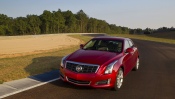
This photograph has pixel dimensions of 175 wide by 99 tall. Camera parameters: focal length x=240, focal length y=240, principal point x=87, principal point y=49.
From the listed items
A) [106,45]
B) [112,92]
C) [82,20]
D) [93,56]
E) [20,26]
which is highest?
[82,20]

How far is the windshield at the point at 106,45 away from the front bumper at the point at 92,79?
1.53m

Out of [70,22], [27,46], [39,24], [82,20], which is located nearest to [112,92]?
[27,46]

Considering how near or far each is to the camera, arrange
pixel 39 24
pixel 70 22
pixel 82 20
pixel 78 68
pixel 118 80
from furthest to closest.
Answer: pixel 82 20, pixel 70 22, pixel 39 24, pixel 118 80, pixel 78 68

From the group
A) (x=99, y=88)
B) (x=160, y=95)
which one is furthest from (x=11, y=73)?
(x=160, y=95)

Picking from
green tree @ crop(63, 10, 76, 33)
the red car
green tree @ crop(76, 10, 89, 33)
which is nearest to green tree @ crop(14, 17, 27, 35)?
green tree @ crop(63, 10, 76, 33)

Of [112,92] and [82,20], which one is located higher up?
[82,20]

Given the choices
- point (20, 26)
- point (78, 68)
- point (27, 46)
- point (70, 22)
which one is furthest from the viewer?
point (70, 22)

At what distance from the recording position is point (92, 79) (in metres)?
6.54

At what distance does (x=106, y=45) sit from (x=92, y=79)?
2.15m

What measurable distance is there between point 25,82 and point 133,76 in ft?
13.5

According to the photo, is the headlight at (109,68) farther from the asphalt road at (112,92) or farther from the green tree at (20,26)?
the green tree at (20,26)

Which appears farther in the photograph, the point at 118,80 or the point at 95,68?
the point at 118,80

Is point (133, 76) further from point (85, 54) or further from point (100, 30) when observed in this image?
point (100, 30)

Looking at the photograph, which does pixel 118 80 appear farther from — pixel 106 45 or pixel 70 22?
pixel 70 22
